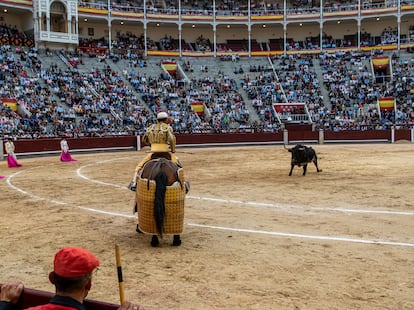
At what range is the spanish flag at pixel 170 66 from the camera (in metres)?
41.2

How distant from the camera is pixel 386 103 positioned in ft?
117

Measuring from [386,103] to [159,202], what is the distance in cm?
3296

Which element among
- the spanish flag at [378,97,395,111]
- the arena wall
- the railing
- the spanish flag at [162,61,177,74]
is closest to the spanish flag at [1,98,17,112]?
the arena wall

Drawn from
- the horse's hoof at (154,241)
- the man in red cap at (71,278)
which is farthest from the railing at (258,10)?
the man in red cap at (71,278)

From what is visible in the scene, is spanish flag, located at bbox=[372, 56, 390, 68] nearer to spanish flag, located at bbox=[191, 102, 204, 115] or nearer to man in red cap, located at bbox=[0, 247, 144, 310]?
spanish flag, located at bbox=[191, 102, 204, 115]

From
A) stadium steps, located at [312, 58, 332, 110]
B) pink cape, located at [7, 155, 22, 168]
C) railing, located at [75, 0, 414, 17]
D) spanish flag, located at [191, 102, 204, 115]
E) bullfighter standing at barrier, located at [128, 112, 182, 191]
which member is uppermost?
railing, located at [75, 0, 414, 17]

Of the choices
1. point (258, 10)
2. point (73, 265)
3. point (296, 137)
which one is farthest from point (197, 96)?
point (73, 265)

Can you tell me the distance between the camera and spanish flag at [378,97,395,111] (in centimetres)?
3522

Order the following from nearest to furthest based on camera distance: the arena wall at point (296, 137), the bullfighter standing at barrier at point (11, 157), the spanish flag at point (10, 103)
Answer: the bullfighter standing at barrier at point (11, 157) < the spanish flag at point (10, 103) < the arena wall at point (296, 137)

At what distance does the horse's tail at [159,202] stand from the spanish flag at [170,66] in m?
36.0

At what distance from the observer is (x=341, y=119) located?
113ft

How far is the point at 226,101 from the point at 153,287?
32.6 metres

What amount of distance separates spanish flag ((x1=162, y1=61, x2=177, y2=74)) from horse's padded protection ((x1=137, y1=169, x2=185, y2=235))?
35.9 m

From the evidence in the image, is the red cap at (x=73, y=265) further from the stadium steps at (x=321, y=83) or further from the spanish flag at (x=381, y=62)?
the spanish flag at (x=381, y=62)
